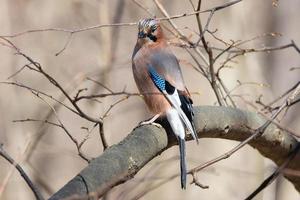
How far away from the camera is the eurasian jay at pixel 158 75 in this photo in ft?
11.8

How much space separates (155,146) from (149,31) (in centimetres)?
128

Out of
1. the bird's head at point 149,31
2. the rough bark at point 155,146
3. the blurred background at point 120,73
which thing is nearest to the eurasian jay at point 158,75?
the bird's head at point 149,31

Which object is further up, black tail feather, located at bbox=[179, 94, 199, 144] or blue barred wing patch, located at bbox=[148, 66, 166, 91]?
blue barred wing patch, located at bbox=[148, 66, 166, 91]

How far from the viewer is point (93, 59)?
22.6ft

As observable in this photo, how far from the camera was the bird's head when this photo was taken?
12.4 feet

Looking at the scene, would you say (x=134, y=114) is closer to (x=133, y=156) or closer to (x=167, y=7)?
(x=167, y=7)

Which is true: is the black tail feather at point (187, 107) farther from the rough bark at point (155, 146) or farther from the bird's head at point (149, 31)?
the bird's head at point (149, 31)

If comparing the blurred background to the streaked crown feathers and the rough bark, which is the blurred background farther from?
the rough bark

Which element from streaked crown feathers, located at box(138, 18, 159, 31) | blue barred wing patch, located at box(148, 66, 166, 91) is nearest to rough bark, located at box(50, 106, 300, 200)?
blue barred wing patch, located at box(148, 66, 166, 91)

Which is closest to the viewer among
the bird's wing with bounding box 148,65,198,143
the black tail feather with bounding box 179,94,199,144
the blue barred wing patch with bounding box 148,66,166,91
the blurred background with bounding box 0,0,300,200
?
the black tail feather with bounding box 179,94,199,144

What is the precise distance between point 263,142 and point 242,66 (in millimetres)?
3257

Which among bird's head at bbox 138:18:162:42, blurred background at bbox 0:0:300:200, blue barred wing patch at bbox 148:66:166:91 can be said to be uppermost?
bird's head at bbox 138:18:162:42

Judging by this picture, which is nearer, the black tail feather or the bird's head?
the black tail feather

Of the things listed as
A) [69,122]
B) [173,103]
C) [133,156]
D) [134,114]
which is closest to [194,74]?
[134,114]
